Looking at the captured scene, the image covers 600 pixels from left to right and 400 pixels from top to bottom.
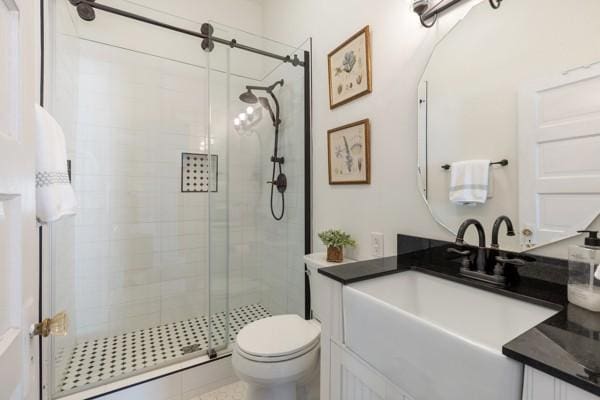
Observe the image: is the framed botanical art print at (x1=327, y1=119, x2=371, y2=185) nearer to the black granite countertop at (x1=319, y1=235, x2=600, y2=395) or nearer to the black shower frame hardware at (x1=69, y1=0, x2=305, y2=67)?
the black granite countertop at (x1=319, y1=235, x2=600, y2=395)

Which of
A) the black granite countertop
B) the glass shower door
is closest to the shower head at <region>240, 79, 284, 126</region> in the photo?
the glass shower door

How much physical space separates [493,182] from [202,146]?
6.99ft

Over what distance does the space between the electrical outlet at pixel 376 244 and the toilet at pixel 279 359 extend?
0.86 ft

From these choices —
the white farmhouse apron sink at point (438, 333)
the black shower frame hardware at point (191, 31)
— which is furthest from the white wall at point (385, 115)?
the black shower frame hardware at point (191, 31)

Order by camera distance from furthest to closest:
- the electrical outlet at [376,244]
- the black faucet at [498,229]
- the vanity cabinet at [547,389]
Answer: the electrical outlet at [376,244] < the black faucet at [498,229] < the vanity cabinet at [547,389]

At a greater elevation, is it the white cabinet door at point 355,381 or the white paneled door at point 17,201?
the white paneled door at point 17,201

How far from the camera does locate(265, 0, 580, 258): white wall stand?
1237 mm

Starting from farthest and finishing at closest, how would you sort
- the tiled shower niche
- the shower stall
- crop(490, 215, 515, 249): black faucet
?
1. the tiled shower niche
2. the shower stall
3. crop(490, 215, 515, 249): black faucet

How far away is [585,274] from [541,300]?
0.13 m

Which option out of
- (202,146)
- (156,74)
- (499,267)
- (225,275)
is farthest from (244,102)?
(499,267)

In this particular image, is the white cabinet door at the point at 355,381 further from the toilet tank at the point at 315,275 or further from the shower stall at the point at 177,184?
the shower stall at the point at 177,184

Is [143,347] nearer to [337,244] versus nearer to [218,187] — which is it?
[218,187]

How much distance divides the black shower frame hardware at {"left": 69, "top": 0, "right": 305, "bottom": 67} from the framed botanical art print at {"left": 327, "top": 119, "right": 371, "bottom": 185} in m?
0.71

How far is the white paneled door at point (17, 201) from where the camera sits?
52 centimetres
